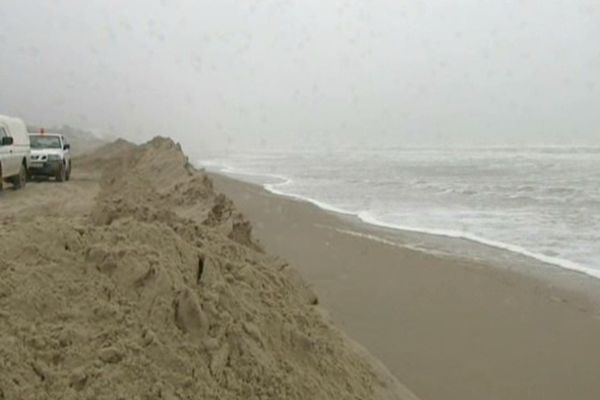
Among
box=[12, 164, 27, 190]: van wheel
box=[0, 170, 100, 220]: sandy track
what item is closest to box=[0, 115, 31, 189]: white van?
box=[12, 164, 27, 190]: van wheel

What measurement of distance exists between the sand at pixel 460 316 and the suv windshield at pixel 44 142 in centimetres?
Result: 1168

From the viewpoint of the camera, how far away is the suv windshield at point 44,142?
70.0 feet

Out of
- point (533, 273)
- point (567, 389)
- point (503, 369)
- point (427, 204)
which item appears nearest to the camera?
point (567, 389)

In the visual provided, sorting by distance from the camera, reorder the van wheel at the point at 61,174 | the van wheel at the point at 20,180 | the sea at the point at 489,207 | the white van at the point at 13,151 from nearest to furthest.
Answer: the sea at the point at 489,207 < the white van at the point at 13,151 < the van wheel at the point at 20,180 < the van wheel at the point at 61,174

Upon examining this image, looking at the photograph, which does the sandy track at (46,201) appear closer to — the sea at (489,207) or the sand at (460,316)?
the sand at (460,316)

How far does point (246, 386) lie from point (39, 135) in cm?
2083

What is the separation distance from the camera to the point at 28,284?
143 inches

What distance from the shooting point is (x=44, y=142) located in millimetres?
21609

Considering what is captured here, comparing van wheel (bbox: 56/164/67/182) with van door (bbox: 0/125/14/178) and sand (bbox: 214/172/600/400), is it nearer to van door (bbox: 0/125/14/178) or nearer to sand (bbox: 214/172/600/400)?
van door (bbox: 0/125/14/178)

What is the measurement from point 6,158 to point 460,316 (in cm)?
1292

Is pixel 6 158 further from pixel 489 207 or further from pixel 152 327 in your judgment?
pixel 152 327

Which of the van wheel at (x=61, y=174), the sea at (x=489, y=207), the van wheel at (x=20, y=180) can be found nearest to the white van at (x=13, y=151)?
the van wheel at (x=20, y=180)

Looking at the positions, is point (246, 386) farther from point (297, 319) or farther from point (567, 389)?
point (567, 389)

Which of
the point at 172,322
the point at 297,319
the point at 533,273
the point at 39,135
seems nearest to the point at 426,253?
the point at 533,273
